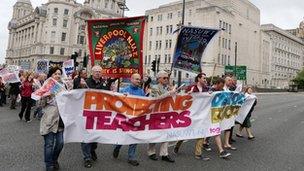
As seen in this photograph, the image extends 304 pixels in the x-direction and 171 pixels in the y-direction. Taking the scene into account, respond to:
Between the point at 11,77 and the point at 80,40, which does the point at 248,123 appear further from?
the point at 80,40

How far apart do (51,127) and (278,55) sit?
124756 millimetres

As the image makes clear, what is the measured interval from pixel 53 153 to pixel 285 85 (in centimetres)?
12188

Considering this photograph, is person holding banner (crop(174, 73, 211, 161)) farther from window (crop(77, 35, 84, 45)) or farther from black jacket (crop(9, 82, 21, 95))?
window (crop(77, 35, 84, 45))

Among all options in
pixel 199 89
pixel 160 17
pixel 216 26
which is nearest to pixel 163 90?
pixel 199 89

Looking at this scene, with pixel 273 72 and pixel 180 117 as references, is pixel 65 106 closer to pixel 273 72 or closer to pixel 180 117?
pixel 180 117

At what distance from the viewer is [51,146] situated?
6465 mm

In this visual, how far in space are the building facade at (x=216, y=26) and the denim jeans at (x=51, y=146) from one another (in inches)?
2858

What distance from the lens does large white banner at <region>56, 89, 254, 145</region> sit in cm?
707

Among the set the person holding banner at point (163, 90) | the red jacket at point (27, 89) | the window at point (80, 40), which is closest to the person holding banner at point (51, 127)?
the person holding banner at point (163, 90)

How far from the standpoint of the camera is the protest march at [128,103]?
6.80 m

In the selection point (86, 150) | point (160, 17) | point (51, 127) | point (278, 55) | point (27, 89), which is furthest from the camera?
point (278, 55)

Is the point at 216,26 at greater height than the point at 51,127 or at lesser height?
greater

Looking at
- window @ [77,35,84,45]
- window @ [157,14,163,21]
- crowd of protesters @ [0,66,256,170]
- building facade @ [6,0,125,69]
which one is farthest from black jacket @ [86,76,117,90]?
window @ [77,35,84,45]

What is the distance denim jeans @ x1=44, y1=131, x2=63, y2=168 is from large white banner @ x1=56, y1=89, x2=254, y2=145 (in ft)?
0.91
